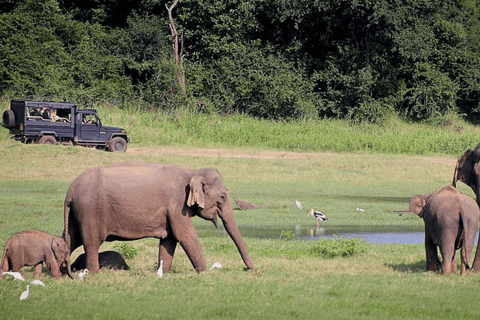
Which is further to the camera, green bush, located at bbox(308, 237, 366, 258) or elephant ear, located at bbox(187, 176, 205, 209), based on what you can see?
green bush, located at bbox(308, 237, 366, 258)

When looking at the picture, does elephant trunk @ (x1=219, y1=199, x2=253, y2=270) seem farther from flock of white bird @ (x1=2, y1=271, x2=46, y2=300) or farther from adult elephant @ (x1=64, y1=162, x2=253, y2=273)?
flock of white bird @ (x1=2, y1=271, x2=46, y2=300)

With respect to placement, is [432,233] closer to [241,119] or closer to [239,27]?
[241,119]

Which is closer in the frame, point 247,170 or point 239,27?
point 247,170

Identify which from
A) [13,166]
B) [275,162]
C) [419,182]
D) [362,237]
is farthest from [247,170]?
[362,237]

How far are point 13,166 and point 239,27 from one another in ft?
69.1

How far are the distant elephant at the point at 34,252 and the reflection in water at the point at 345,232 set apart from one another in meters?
7.40

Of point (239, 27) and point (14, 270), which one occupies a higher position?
point (239, 27)

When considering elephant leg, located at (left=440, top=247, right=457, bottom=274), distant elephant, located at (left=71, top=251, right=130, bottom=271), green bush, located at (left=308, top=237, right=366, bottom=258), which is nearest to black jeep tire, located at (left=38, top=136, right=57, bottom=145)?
green bush, located at (left=308, top=237, right=366, bottom=258)

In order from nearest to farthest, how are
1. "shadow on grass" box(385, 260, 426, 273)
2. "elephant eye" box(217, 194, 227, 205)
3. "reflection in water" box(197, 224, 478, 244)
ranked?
"elephant eye" box(217, 194, 227, 205), "shadow on grass" box(385, 260, 426, 273), "reflection in water" box(197, 224, 478, 244)

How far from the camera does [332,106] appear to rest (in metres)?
45.1

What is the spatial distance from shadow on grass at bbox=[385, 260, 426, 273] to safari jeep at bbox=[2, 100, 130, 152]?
20.3 m

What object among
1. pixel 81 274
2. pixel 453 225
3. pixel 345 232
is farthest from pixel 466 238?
pixel 345 232

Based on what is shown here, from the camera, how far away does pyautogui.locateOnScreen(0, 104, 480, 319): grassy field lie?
1055 centimetres

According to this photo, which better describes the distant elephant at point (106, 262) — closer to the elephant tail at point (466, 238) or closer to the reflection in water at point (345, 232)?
the elephant tail at point (466, 238)
